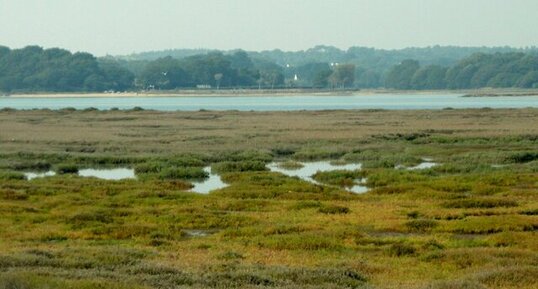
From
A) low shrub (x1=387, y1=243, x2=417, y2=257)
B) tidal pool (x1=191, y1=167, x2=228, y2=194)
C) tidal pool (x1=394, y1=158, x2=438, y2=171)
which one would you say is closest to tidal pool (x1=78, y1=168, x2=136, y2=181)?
tidal pool (x1=191, y1=167, x2=228, y2=194)

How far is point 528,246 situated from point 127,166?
2773cm

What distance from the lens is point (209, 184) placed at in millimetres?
40094

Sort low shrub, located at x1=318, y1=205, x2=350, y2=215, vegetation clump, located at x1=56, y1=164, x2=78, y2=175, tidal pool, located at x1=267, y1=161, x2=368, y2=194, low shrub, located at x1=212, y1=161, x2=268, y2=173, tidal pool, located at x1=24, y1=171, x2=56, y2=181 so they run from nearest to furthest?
low shrub, located at x1=318, y1=205, x2=350, y2=215 → tidal pool, located at x1=267, y1=161, x2=368, y2=194 → tidal pool, located at x1=24, y1=171, x2=56, y2=181 → low shrub, located at x1=212, y1=161, x2=268, y2=173 → vegetation clump, located at x1=56, y1=164, x2=78, y2=175

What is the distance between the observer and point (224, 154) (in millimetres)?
52125

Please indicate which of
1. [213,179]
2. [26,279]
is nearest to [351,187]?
[213,179]

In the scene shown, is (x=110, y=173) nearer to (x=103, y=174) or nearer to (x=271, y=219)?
(x=103, y=174)

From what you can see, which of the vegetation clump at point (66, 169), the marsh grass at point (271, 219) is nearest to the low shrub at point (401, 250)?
the marsh grass at point (271, 219)

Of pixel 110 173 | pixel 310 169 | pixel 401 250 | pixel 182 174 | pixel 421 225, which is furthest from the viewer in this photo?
pixel 310 169

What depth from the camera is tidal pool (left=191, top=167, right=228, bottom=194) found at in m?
37.8

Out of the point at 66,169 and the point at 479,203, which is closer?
the point at 479,203

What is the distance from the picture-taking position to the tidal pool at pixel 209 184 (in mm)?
37844

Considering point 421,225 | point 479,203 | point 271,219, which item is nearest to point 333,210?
point 271,219

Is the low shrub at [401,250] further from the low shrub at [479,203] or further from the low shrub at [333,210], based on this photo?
the low shrub at [479,203]

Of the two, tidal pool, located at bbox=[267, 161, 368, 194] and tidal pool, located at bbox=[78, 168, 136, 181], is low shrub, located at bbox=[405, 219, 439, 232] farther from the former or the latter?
tidal pool, located at bbox=[78, 168, 136, 181]
